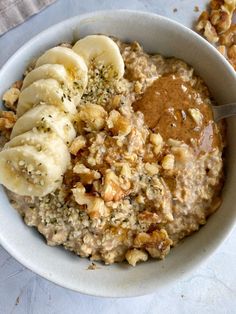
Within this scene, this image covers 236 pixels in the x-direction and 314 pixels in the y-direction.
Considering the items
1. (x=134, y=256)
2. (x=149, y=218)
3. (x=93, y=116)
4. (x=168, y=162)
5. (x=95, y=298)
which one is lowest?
(x=95, y=298)

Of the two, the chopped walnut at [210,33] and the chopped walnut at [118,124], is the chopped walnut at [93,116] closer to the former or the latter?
the chopped walnut at [118,124]

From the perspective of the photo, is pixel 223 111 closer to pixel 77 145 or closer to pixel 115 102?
pixel 115 102

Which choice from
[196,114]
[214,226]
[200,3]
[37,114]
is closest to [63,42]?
[37,114]

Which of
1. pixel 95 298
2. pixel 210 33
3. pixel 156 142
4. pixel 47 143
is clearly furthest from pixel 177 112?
pixel 95 298

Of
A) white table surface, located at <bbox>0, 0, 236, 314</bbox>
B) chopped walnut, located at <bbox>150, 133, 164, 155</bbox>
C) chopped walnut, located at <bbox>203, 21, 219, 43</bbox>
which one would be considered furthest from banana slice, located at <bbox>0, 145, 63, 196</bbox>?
chopped walnut, located at <bbox>203, 21, 219, 43</bbox>

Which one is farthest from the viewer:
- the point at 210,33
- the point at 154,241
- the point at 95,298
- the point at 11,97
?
the point at 210,33

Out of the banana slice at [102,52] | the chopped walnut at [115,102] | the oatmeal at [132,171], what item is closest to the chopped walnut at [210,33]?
the oatmeal at [132,171]
